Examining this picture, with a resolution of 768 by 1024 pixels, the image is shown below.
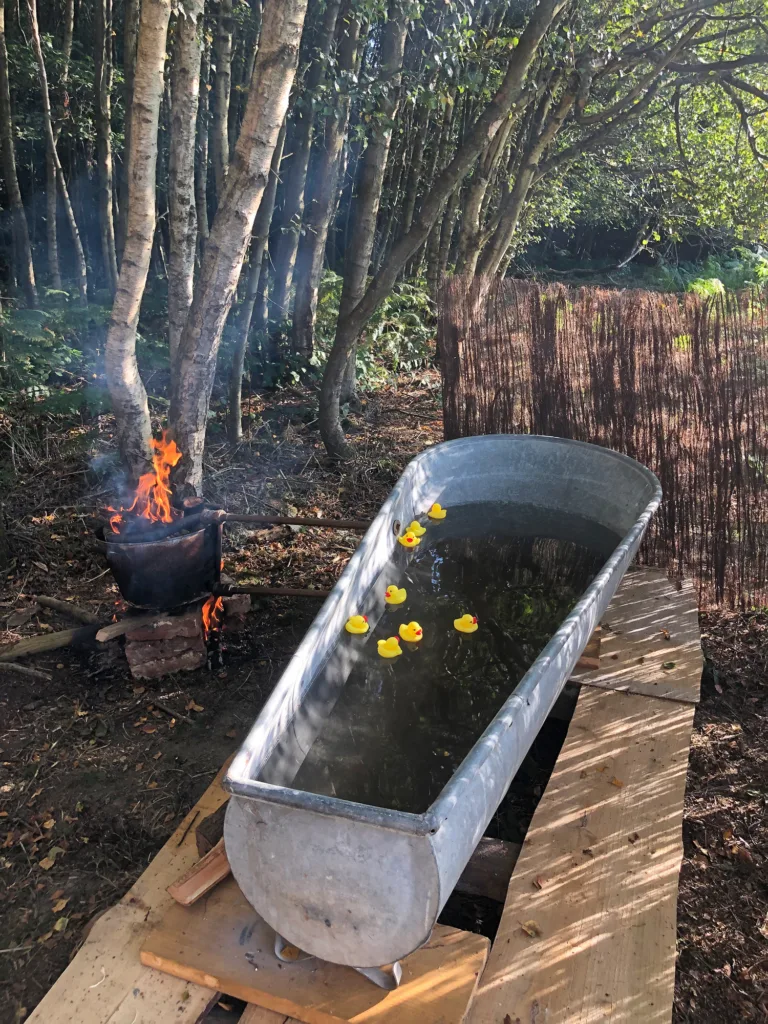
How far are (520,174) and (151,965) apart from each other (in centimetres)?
645

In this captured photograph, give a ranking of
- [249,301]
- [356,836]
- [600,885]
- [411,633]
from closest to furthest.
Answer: [356,836] < [600,885] < [411,633] < [249,301]

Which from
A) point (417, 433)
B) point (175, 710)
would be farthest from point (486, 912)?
point (417, 433)

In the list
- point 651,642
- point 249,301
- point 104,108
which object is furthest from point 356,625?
point 104,108

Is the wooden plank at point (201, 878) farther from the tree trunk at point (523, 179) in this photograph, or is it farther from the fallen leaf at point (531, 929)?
the tree trunk at point (523, 179)

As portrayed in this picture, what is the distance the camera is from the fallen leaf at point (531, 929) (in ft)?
5.82

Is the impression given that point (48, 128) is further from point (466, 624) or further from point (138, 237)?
point (466, 624)

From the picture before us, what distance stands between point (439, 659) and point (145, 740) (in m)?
1.12

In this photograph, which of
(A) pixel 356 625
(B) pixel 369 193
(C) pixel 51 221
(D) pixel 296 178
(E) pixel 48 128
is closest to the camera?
(A) pixel 356 625

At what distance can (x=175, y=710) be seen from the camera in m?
2.76

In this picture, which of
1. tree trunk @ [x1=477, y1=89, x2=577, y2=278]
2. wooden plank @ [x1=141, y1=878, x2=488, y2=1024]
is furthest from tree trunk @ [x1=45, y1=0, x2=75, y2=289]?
wooden plank @ [x1=141, y1=878, x2=488, y2=1024]

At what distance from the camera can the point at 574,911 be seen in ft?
6.04

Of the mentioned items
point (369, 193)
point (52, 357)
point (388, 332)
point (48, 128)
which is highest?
point (48, 128)

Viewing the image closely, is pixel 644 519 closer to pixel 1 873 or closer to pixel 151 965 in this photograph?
pixel 151 965

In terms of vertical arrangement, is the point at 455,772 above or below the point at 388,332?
below
